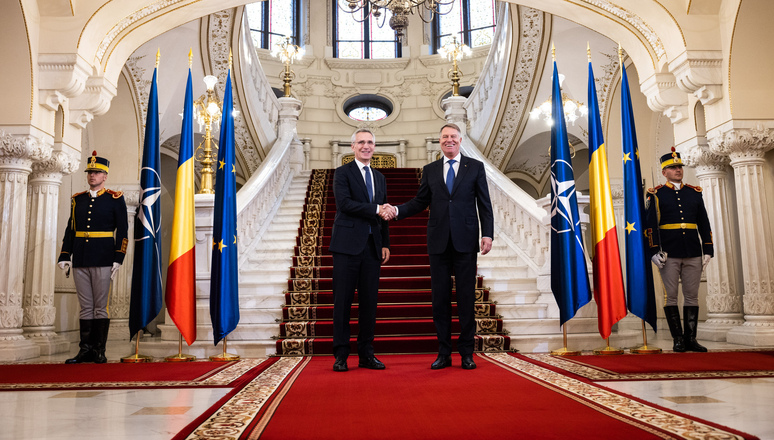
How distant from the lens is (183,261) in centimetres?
507

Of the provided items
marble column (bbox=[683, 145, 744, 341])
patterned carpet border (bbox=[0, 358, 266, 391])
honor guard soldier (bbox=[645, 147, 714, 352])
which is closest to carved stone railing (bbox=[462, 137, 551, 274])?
honor guard soldier (bbox=[645, 147, 714, 352])

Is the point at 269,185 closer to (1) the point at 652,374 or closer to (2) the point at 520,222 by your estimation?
(2) the point at 520,222

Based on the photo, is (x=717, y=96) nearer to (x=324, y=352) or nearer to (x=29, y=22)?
(x=324, y=352)

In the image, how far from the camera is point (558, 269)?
5113 mm

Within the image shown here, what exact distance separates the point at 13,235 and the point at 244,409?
418cm

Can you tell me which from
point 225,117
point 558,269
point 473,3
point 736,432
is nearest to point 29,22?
point 225,117

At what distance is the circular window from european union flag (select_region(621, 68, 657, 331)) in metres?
12.1

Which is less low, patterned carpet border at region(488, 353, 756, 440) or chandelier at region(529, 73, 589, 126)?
chandelier at region(529, 73, 589, 126)

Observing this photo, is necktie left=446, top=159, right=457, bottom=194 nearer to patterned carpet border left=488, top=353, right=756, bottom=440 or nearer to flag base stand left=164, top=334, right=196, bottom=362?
patterned carpet border left=488, top=353, right=756, bottom=440

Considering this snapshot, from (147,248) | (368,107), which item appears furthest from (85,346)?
(368,107)

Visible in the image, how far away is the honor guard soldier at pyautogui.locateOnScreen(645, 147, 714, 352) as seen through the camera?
213 inches

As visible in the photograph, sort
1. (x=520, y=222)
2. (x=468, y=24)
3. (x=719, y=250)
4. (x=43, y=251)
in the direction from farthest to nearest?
(x=468, y=24)
(x=520, y=222)
(x=719, y=250)
(x=43, y=251)

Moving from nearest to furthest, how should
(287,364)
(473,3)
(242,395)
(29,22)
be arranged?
(242,395) → (287,364) → (29,22) → (473,3)

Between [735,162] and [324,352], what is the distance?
4453 mm
